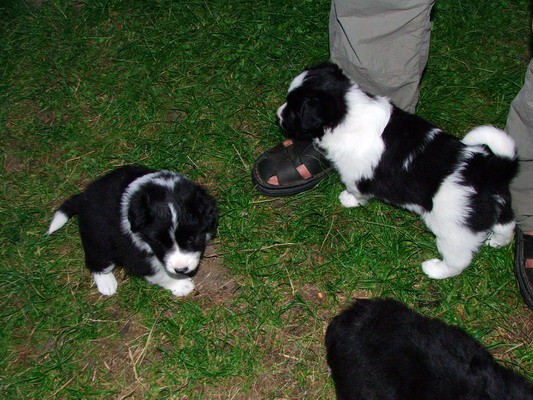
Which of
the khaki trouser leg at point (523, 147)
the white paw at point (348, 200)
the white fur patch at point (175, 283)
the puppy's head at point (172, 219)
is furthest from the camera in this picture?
the white paw at point (348, 200)

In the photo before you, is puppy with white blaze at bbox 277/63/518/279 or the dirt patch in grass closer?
puppy with white blaze at bbox 277/63/518/279

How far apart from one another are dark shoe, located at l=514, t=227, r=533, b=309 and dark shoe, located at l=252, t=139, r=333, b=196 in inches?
52.8

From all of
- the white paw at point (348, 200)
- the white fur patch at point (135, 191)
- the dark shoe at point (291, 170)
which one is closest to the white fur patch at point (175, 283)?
the white fur patch at point (135, 191)

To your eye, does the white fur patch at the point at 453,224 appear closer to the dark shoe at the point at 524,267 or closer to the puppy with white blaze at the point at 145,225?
the dark shoe at the point at 524,267

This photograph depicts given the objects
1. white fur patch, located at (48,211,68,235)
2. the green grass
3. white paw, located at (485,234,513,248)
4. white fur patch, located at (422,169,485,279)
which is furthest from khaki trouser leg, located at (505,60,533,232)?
white fur patch, located at (48,211,68,235)

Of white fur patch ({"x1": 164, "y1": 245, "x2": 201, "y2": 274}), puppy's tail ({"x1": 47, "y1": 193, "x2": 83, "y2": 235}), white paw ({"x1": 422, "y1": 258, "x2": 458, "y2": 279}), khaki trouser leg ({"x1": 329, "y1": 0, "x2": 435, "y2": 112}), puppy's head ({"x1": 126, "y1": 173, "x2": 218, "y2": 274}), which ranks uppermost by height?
khaki trouser leg ({"x1": 329, "y1": 0, "x2": 435, "y2": 112})

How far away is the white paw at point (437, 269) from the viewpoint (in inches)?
123

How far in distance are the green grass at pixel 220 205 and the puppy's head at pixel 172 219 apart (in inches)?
20.2

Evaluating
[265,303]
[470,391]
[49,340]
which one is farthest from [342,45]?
[49,340]

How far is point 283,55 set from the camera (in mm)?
4352

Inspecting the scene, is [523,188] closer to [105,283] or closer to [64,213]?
[105,283]

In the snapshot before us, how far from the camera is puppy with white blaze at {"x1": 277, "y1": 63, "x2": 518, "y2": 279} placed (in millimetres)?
2783

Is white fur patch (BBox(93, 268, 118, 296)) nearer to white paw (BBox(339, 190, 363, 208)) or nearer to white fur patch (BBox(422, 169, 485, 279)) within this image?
white paw (BBox(339, 190, 363, 208))

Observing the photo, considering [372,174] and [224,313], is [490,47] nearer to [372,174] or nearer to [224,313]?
[372,174]
